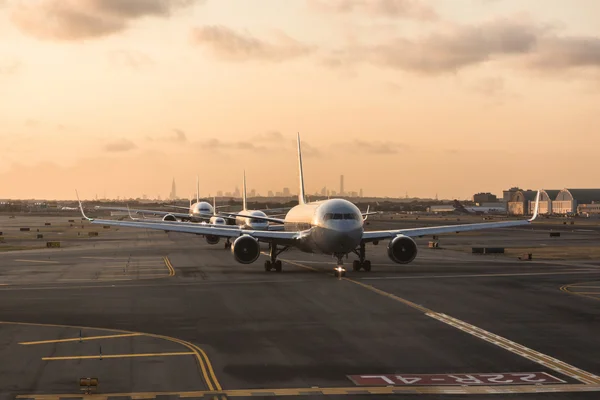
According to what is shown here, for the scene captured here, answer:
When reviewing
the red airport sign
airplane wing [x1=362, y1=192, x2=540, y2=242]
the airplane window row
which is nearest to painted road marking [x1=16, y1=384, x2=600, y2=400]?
the red airport sign

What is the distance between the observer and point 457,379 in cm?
1986

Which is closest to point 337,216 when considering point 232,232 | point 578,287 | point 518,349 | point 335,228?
point 335,228

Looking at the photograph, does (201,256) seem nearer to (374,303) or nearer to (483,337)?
(374,303)

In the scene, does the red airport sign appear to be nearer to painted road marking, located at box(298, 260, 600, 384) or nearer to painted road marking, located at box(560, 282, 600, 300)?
painted road marking, located at box(298, 260, 600, 384)

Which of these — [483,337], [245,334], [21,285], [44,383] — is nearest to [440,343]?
[483,337]

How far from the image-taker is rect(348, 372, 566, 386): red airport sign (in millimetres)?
19406

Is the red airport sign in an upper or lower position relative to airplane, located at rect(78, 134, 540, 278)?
lower

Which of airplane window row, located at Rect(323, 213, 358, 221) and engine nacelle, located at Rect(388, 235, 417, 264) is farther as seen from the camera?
engine nacelle, located at Rect(388, 235, 417, 264)

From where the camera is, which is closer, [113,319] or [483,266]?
[113,319]

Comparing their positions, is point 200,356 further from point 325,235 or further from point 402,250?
point 402,250

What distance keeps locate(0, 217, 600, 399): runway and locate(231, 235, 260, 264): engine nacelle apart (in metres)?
1.29

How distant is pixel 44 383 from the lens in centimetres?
1931

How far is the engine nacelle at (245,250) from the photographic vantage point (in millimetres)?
49656

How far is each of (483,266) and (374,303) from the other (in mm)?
23489
